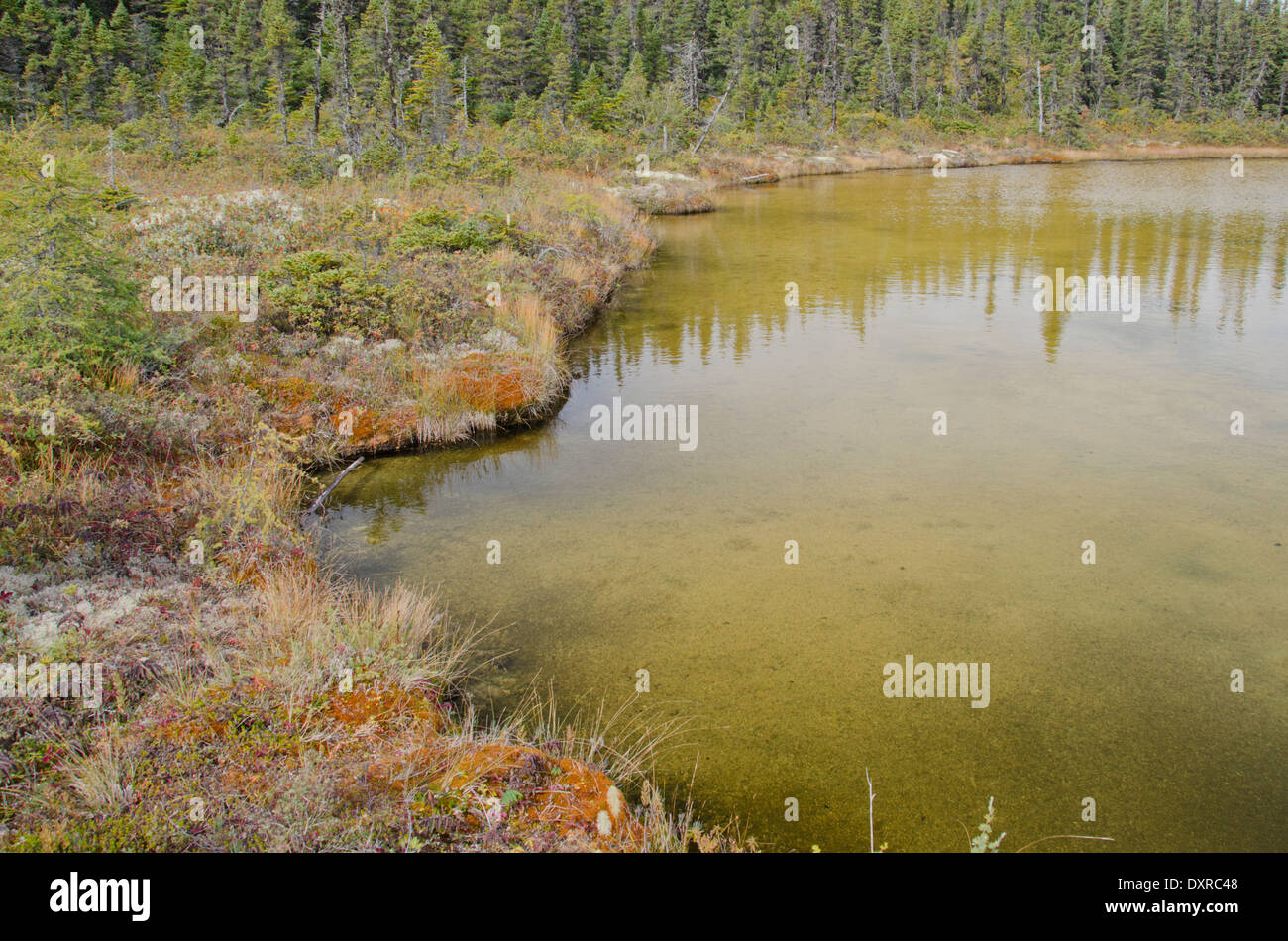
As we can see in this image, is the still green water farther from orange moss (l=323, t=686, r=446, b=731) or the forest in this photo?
the forest

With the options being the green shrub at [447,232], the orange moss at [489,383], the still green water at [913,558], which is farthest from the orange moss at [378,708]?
the green shrub at [447,232]

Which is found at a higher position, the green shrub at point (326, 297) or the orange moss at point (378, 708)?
the green shrub at point (326, 297)

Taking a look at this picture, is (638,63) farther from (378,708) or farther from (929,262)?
(378,708)

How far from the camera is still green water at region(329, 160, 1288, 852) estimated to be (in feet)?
15.2

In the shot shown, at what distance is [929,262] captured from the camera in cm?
1991

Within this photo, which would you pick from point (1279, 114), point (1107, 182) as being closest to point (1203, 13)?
point (1279, 114)

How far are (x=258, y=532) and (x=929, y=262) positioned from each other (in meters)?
17.6

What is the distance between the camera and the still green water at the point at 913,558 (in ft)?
15.2

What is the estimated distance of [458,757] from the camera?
410 centimetres

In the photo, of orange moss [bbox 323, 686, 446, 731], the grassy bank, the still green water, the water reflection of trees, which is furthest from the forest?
orange moss [bbox 323, 686, 446, 731]

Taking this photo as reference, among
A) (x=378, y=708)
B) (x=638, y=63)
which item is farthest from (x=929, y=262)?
(x=638, y=63)

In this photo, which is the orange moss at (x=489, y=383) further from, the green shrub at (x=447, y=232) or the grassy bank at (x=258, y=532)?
the green shrub at (x=447, y=232)

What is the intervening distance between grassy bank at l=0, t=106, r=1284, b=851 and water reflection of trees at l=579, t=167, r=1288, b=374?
2.61m

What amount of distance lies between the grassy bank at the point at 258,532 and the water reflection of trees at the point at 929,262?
103 inches
